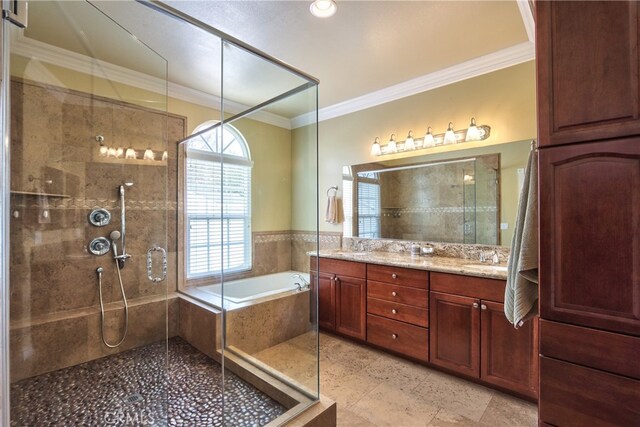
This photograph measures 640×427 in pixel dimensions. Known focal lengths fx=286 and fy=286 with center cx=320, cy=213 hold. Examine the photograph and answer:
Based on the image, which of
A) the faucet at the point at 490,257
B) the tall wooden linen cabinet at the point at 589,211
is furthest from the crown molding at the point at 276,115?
the faucet at the point at 490,257

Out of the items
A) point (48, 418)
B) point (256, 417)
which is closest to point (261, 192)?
point (256, 417)

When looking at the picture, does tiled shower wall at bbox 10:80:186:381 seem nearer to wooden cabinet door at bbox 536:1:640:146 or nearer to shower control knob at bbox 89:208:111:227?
shower control knob at bbox 89:208:111:227

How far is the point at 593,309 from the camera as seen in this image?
108 cm

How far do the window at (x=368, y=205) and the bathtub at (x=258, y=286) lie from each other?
0.89 metres

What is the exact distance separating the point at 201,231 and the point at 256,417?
6.61ft

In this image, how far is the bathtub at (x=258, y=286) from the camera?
2.96 m

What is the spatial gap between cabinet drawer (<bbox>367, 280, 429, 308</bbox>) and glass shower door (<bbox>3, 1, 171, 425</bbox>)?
6.00 feet

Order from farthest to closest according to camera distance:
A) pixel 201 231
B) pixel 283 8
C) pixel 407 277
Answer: pixel 201 231, pixel 407 277, pixel 283 8

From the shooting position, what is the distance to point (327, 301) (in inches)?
121

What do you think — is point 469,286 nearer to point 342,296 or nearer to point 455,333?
point 455,333

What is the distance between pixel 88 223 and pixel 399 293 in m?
2.71

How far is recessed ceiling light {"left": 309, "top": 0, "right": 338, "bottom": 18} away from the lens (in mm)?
1859

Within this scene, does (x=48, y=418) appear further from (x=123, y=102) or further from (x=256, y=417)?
(x=123, y=102)

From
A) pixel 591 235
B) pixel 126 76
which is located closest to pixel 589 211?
pixel 591 235
